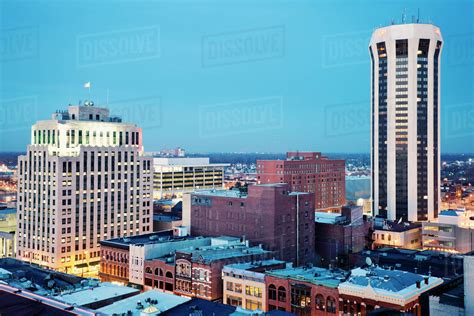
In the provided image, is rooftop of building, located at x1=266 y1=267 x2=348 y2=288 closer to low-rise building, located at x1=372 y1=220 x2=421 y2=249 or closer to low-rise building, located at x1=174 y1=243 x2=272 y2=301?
low-rise building, located at x1=174 y1=243 x2=272 y2=301

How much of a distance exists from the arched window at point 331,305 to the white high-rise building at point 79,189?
2907 inches

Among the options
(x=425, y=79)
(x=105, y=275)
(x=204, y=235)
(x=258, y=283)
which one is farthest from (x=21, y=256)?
(x=425, y=79)

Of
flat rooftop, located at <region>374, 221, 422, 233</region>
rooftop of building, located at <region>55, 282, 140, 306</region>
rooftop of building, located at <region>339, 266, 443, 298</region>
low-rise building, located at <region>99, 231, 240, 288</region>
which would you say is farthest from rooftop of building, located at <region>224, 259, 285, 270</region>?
flat rooftop, located at <region>374, 221, 422, 233</region>

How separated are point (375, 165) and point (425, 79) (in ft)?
117

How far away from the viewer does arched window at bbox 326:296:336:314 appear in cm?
7356

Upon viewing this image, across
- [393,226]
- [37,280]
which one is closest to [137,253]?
[37,280]

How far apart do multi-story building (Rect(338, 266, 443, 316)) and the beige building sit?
9580cm

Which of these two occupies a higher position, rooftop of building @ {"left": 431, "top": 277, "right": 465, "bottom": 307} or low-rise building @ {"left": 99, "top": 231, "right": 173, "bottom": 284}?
rooftop of building @ {"left": 431, "top": 277, "right": 465, "bottom": 307}

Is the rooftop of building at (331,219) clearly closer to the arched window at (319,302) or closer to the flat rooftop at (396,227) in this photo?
the flat rooftop at (396,227)

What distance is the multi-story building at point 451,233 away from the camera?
134250 mm

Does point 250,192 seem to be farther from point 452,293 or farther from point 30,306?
point 30,306

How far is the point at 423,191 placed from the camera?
184 m

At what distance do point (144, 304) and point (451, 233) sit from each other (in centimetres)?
9868

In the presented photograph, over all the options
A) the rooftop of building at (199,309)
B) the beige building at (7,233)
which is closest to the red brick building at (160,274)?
the rooftop of building at (199,309)
